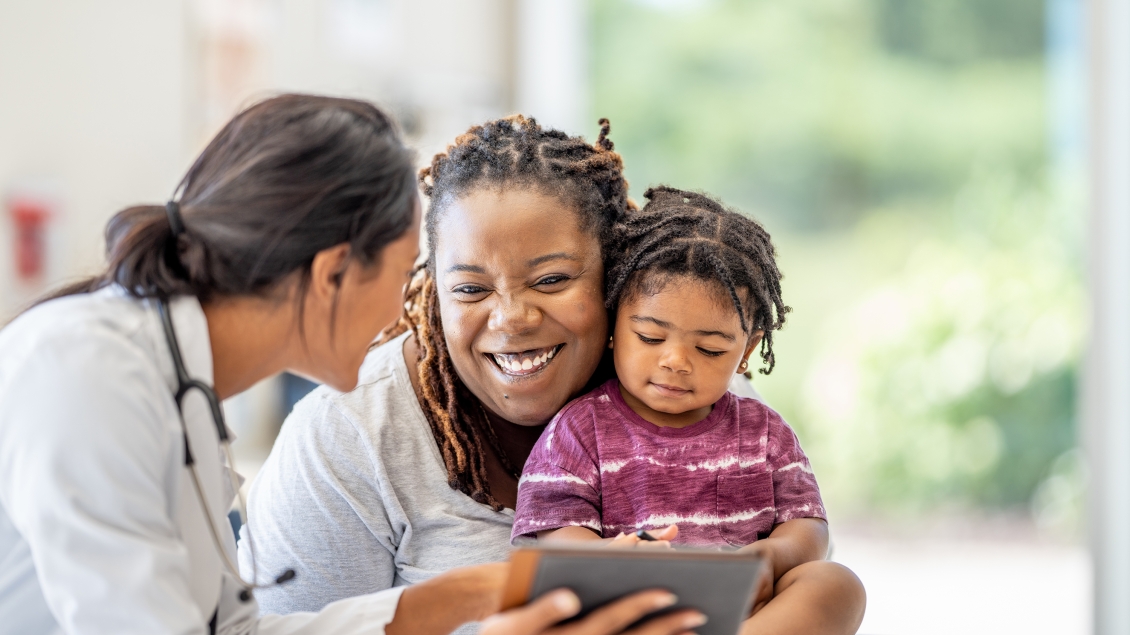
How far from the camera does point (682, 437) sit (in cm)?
163

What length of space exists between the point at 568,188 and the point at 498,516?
1.77ft

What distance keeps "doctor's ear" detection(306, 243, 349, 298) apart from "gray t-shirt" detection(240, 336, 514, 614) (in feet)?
1.12

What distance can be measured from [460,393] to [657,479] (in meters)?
0.38

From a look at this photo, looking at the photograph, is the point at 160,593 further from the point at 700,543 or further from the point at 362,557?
the point at 700,543

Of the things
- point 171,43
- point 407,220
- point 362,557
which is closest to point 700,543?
point 362,557

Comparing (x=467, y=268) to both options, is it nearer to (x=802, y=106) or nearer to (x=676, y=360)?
(x=676, y=360)

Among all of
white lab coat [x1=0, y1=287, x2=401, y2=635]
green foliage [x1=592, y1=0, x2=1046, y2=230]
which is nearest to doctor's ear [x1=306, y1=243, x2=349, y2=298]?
white lab coat [x1=0, y1=287, x2=401, y2=635]

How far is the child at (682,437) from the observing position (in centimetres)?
158

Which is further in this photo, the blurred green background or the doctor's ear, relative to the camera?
the blurred green background

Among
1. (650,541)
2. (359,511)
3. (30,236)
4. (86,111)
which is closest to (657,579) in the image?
(650,541)

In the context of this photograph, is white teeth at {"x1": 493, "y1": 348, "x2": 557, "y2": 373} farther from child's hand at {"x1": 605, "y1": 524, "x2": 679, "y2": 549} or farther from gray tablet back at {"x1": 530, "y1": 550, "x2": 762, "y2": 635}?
gray tablet back at {"x1": 530, "y1": 550, "x2": 762, "y2": 635}

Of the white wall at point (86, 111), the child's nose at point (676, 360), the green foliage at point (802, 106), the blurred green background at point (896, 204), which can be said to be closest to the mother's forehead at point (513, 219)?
the child's nose at point (676, 360)

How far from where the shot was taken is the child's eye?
1.64 meters

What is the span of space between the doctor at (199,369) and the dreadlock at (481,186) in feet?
0.76
